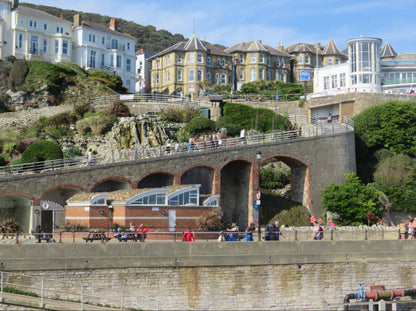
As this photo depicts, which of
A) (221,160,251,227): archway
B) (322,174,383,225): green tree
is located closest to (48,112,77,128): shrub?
(221,160,251,227): archway

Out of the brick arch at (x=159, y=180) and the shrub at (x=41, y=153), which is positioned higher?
the shrub at (x=41, y=153)

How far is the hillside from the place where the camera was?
136375mm

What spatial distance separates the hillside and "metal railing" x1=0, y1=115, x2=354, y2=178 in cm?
9314

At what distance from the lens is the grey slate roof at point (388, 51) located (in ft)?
248

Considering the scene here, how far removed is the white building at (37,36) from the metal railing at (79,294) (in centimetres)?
4999

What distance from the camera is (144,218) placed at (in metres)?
31.5

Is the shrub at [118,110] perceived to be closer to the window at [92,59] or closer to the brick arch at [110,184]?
the brick arch at [110,184]

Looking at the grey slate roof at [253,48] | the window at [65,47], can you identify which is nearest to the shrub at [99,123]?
the window at [65,47]

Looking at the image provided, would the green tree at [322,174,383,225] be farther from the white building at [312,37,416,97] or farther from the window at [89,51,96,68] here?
the window at [89,51,96,68]

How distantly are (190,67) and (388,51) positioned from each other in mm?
26598

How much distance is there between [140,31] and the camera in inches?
5689

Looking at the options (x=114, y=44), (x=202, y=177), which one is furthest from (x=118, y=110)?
(x=114, y=44)

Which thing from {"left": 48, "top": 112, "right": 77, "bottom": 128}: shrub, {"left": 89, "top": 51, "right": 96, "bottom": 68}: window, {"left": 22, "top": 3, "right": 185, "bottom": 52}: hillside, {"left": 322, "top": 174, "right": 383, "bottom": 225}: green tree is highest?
{"left": 22, "top": 3, "right": 185, "bottom": 52}: hillside

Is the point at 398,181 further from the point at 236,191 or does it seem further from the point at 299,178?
the point at 236,191
